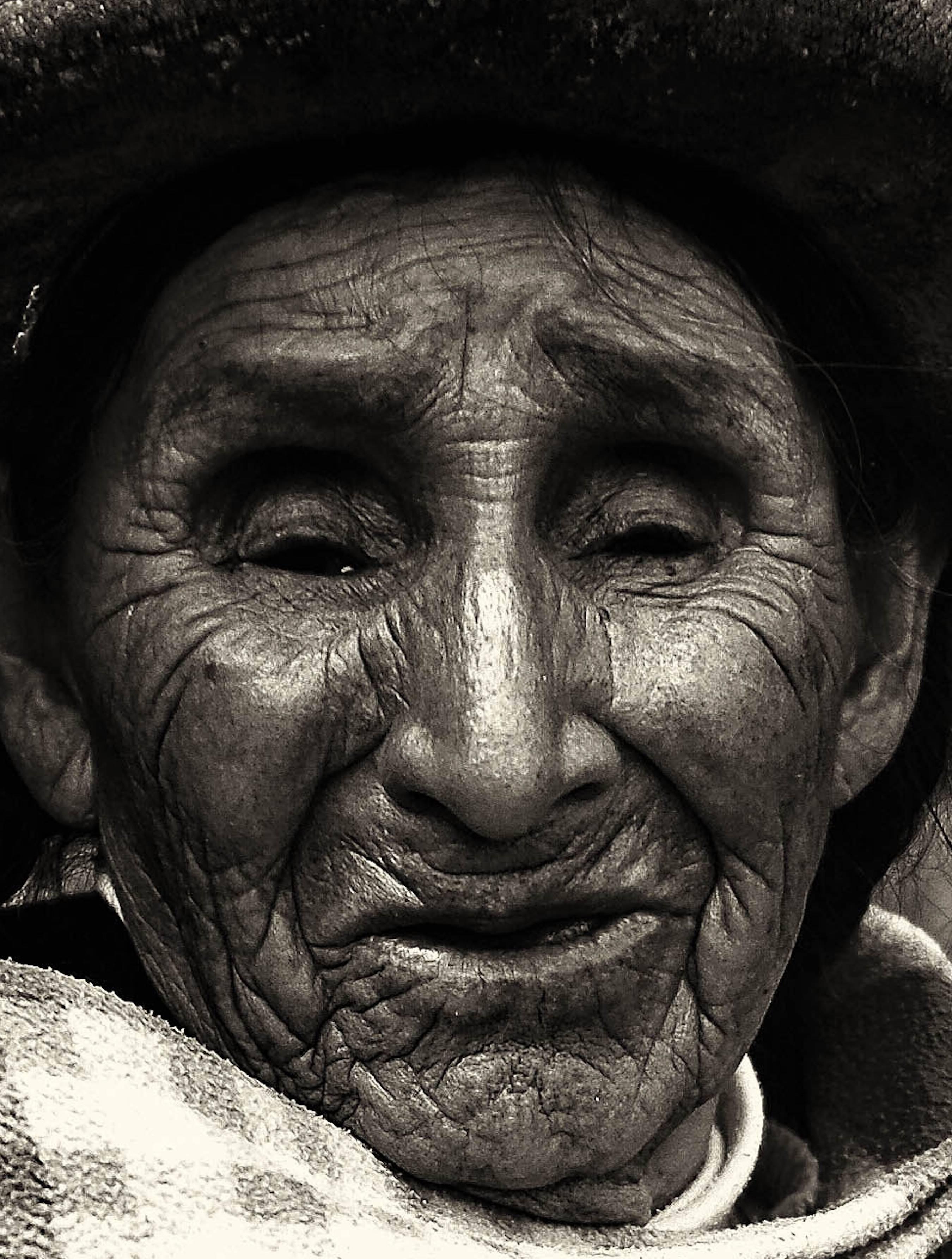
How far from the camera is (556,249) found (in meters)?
1.52

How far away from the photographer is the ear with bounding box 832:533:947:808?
1.79 meters

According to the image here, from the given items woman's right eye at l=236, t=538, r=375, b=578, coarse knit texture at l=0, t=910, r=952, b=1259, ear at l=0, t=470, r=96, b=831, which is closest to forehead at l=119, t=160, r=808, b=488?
woman's right eye at l=236, t=538, r=375, b=578

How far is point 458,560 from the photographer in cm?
146

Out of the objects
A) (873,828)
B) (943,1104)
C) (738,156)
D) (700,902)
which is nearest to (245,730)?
(700,902)

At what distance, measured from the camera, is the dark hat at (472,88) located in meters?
1.36

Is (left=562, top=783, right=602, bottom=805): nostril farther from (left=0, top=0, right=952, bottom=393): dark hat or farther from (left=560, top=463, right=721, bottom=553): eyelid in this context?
(left=0, top=0, right=952, bottom=393): dark hat

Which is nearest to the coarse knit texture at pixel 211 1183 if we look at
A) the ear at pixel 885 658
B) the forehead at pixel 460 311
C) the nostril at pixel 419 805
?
the nostril at pixel 419 805

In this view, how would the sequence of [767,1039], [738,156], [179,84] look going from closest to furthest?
[179,84] → [738,156] → [767,1039]

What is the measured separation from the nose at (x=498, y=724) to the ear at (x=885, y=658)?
0.43 metres

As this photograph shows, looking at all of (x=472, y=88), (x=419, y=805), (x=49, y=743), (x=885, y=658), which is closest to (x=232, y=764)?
(x=419, y=805)

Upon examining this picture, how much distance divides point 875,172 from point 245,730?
2.43 feet

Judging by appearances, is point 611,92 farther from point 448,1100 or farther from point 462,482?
point 448,1100

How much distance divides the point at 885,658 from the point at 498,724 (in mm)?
598

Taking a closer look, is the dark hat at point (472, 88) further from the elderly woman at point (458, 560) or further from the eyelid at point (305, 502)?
the eyelid at point (305, 502)
